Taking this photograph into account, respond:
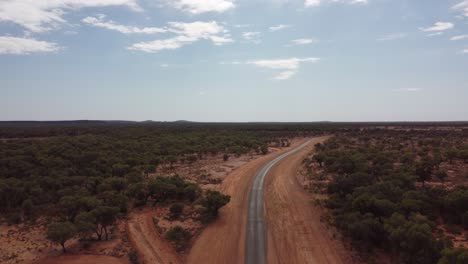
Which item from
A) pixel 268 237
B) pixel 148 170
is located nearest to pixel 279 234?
pixel 268 237

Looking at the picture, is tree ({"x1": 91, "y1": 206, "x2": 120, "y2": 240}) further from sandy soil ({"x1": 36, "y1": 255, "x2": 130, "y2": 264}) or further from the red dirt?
the red dirt

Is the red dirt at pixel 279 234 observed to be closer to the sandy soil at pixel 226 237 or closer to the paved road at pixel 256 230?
the sandy soil at pixel 226 237

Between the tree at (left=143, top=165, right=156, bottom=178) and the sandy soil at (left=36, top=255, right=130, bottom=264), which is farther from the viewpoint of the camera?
the tree at (left=143, top=165, right=156, bottom=178)

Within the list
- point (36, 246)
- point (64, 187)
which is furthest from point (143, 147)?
point (36, 246)

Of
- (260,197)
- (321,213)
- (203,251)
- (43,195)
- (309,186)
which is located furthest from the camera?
(309,186)

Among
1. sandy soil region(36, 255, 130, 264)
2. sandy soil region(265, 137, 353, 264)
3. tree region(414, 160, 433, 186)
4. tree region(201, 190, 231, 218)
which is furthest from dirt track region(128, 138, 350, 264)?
tree region(414, 160, 433, 186)

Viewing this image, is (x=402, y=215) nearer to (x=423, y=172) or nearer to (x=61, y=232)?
(x=423, y=172)

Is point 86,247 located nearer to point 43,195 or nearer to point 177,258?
point 177,258

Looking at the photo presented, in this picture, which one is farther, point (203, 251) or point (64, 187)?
point (64, 187)
